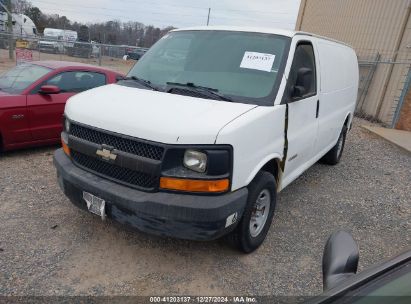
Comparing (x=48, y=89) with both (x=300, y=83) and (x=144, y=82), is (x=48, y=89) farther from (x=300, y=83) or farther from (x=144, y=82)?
(x=300, y=83)

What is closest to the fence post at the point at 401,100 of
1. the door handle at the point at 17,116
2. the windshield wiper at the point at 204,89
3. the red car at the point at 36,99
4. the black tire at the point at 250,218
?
the red car at the point at 36,99

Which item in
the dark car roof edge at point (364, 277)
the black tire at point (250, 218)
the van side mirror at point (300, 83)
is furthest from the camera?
the van side mirror at point (300, 83)

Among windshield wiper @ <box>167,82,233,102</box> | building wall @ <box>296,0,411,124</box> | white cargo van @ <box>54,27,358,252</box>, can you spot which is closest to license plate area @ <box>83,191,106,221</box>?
white cargo van @ <box>54,27,358,252</box>

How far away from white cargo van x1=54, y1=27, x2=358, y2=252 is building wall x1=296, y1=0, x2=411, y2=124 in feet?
27.0

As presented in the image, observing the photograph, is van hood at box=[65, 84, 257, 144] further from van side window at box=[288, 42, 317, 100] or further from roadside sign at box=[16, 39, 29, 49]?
roadside sign at box=[16, 39, 29, 49]

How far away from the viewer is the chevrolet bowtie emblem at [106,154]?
3.01 meters

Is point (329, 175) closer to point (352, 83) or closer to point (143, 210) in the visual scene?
point (352, 83)

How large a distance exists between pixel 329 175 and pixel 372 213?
4.52 feet

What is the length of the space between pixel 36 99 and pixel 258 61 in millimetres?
3733

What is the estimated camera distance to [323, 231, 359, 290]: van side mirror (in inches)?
64.9

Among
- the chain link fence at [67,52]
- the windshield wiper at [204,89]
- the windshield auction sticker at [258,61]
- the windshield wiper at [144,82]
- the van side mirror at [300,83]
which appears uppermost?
the windshield auction sticker at [258,61]

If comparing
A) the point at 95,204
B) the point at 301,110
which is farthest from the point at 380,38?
the point at 95,204

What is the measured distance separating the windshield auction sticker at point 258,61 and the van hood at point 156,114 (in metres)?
0.60

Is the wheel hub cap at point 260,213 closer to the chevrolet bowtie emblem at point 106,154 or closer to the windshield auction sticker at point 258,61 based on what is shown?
the windshield auction sticker at point 258,61
